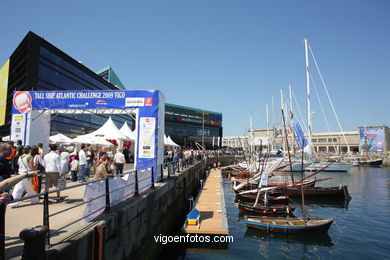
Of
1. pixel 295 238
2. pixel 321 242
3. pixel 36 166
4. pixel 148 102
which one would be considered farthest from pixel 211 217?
pixel 36 166

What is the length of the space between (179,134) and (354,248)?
3055 inches

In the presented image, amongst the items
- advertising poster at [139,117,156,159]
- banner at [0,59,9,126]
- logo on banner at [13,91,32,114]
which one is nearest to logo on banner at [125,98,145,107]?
advertising poster at [139,117,156,159]

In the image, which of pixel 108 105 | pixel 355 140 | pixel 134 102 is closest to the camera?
pixel 134 102

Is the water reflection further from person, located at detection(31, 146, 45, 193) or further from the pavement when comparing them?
person, located at detection(31, 146, 45, 193)

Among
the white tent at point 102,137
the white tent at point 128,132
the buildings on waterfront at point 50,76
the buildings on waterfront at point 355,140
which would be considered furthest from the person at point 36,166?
the buildings on waterfront at point 355,140

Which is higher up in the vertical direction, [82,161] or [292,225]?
[82,161]

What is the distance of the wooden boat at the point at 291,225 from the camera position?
11.7 metres

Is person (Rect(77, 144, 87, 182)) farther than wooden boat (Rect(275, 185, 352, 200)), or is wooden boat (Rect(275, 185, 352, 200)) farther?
wooden boat (Rect(275, 185, 352, 200))

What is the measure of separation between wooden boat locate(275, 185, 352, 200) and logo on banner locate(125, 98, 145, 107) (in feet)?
45.3

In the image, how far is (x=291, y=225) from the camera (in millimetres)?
11836

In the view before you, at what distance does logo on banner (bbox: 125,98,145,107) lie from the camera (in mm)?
12917

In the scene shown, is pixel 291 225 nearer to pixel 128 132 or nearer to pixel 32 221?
pixel 32 221

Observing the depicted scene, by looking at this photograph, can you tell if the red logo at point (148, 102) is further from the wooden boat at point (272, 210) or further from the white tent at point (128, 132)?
the white tent at point (128, 132)

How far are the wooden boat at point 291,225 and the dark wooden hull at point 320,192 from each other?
8657 millimetres
